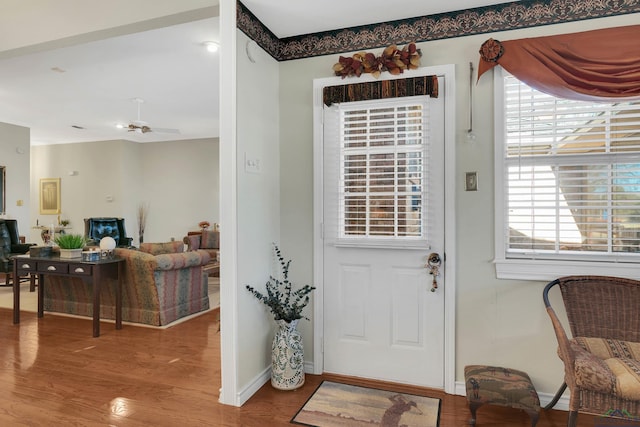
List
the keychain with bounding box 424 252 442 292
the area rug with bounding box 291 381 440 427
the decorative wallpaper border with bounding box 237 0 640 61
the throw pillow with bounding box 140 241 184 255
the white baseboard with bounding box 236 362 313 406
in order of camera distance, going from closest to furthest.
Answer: the area rug with bounding box 291 381 440 427 < the decorative wallpaper border with bounding box 237 0 640 61 < the white baseboard with bounding box 236 362 313 406 < the keychain with bounding box 424 252 442 292 < the throw pillow with bounding box 140 241 184 255

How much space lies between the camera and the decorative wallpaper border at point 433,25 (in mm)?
2391

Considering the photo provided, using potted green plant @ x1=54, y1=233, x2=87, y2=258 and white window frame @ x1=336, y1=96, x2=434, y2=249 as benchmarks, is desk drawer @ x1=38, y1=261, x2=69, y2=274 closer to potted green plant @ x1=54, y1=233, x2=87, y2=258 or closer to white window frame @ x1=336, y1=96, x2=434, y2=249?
potted green plant @ x1=54, y1=233, x2=87, y2=258

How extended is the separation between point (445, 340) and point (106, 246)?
355 cm

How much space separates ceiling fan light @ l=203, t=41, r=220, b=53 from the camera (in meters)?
3.69

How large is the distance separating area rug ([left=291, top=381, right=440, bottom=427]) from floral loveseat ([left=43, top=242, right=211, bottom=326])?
2.25 meters

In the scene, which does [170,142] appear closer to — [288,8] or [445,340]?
[288,8]

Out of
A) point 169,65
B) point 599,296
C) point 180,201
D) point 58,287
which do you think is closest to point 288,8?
point 169,65

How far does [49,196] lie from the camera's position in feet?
30.1

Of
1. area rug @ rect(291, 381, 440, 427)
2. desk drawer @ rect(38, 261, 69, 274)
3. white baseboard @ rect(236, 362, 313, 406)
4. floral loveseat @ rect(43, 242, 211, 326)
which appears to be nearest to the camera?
area rug @ rect(291, 381, 440, 427)

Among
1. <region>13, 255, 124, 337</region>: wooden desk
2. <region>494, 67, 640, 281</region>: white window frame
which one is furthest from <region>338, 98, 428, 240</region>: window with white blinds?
<region>13, 255, 124, 337</region>: wooden desk

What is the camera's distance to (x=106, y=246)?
4129 millimetres

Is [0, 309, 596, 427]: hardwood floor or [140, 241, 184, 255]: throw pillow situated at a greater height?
[140, 241, 184, 255]: throw pillow

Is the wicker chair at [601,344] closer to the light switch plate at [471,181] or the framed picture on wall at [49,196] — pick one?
the light switch plate at [471,181]

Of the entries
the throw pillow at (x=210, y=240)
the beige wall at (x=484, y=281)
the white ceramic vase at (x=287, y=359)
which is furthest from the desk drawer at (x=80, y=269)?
the throw pillow at (x=210, y=240)
